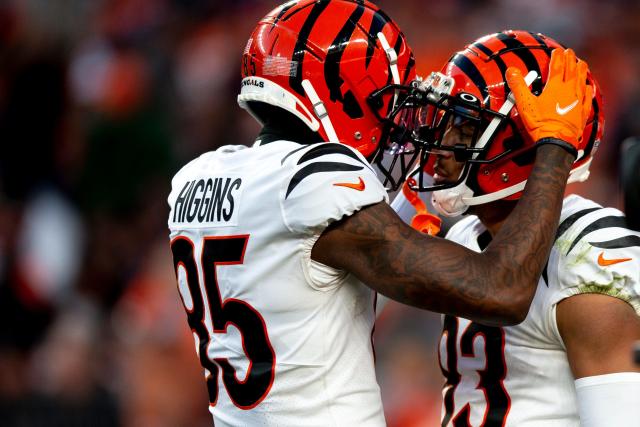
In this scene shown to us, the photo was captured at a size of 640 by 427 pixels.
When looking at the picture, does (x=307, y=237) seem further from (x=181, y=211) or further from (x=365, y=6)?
(x=365, y=6)

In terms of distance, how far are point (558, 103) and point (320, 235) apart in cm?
83

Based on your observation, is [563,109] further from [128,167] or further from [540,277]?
[128,167]

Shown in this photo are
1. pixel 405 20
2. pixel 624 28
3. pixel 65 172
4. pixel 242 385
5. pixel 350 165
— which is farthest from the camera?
pixel 65 172

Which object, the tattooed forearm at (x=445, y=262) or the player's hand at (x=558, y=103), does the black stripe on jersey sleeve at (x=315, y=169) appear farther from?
the player's hand at (x=558, y=103)

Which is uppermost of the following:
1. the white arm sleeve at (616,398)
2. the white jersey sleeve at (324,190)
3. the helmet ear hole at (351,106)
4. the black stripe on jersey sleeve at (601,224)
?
the helmet ear hole at (351,106)

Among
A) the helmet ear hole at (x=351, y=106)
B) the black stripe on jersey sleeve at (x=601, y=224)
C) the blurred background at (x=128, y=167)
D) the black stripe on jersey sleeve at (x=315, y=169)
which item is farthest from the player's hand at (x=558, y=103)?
the blurred background at (x=128, y=167)

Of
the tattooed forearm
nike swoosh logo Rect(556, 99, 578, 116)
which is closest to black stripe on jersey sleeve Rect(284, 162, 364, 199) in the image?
the tattooed forearm

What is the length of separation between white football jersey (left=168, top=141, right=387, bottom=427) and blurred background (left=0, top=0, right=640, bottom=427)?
2702 millimetres

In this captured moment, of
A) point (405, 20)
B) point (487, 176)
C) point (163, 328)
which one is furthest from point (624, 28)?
point (487, 176)

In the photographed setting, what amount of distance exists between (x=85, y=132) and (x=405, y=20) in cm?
286

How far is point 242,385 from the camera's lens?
3.12 meters

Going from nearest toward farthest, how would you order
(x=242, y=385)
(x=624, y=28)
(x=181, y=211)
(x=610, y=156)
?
(x=242, y=385)
(x=181, y=211)
(x=610, y=156)
(x=624, y=28)

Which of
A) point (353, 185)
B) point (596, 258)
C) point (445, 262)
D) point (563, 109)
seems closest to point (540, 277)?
point (596, 258)

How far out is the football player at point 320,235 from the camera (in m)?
2.87
